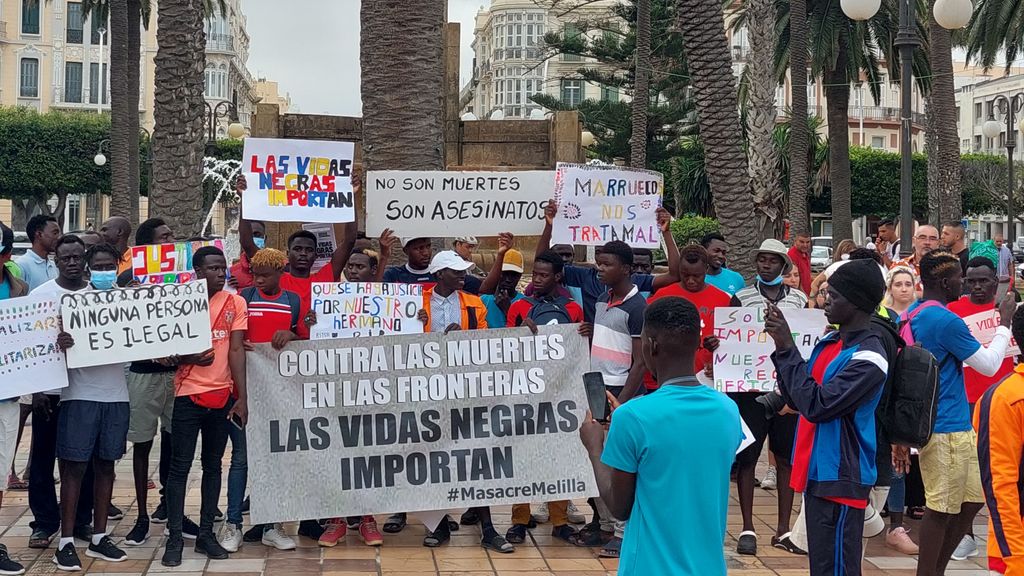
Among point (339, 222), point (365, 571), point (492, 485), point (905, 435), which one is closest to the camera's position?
point (905, 435)

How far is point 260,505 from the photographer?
284 inches

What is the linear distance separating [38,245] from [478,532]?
382 centimetres

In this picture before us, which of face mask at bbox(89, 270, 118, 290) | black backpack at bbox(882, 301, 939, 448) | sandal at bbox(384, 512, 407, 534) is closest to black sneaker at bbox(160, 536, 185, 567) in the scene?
sandal at bbox(384, 512, 407, 534)

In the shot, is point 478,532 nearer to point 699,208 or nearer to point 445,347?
point 445,347

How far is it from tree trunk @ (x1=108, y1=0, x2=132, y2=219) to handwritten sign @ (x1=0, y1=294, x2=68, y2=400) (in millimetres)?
20737

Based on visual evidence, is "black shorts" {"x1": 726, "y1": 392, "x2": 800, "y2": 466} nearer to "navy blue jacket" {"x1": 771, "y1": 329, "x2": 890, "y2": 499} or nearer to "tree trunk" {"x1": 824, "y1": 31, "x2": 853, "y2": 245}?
"navy blue jacket" {"x1": 771, "y1": 329, "x2": 890, "y2": 499}

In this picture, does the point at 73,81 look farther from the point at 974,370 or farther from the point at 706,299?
the point at 974,370

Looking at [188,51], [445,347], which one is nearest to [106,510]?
[445,347]

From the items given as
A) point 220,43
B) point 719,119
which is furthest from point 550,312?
point 220,43

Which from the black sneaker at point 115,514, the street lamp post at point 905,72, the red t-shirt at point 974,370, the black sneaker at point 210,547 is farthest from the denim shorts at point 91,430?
the street lamp post at point 905,72

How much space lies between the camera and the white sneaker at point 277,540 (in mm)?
7289

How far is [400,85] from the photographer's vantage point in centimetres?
963

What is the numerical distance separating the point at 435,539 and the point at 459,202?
2.40 metres

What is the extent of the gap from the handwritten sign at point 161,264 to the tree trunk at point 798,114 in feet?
60.1
